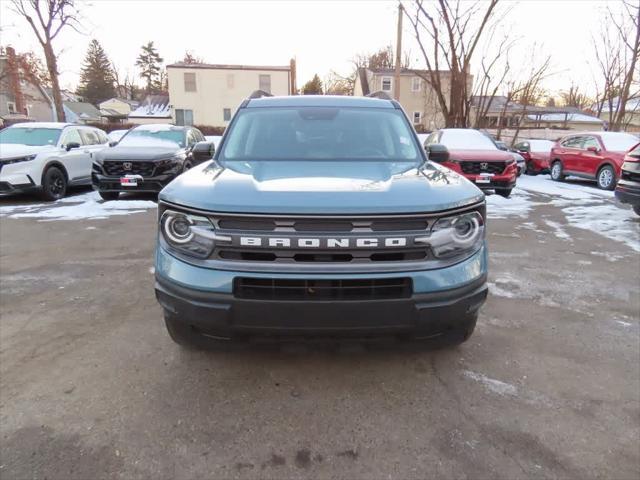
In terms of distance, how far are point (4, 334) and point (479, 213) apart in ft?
11.6

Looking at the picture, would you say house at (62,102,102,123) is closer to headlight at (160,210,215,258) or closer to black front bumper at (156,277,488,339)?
headlight at (160,210,215,258)

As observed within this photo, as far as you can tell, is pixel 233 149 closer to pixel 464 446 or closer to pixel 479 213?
pixel 479 213

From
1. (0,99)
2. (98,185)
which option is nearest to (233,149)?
(98,185)

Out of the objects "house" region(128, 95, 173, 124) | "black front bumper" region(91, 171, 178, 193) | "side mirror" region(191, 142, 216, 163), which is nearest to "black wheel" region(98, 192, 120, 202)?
"black front bumper" region(91, 171, 178, 193)

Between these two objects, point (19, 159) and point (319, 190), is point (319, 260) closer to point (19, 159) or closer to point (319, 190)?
point (319, 190)

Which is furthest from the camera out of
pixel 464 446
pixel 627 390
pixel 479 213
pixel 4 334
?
pixel 4 334

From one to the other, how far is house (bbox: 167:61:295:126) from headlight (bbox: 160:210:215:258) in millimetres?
36922

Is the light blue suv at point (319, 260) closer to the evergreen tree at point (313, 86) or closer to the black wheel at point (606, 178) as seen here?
the black wheel at point (606, 178)

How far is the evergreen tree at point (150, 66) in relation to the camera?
2904 inches

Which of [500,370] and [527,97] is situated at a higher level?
[527,97]

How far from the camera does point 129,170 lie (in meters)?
8.74

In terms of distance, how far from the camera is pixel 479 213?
2498mm

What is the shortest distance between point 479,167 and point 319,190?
7951 mm

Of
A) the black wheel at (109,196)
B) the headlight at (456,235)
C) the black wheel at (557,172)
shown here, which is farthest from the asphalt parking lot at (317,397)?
the black wheel at (557,172)
